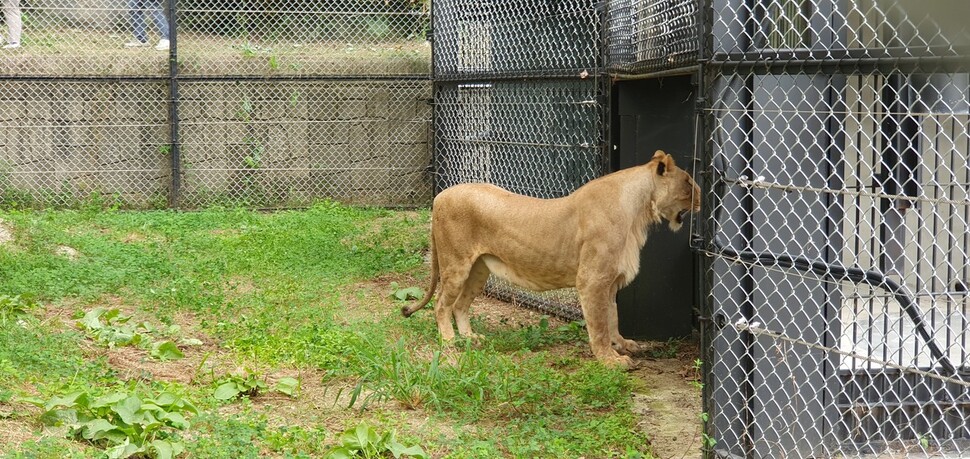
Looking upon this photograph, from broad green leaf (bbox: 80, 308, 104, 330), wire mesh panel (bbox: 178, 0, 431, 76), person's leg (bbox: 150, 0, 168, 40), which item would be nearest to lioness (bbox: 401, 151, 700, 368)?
broad green leaf (bbox: 80, 308, 104, 330)

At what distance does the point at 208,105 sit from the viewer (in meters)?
12.5

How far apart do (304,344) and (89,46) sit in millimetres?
8005

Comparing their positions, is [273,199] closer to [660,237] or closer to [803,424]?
[660,237]

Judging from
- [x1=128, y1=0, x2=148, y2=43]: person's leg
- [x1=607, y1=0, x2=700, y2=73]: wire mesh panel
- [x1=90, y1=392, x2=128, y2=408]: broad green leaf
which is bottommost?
[x1=90, y1=392, x2=128, y2=408]: broad green leaf

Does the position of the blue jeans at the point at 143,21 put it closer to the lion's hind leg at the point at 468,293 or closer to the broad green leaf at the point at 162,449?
the lion's hind leg at the point at 468,293

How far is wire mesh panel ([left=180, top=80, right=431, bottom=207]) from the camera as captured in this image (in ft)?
41.1

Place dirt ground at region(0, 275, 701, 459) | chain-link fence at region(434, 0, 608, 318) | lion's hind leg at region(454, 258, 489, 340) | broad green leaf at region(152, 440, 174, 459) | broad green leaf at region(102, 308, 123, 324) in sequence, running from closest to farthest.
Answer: broad green leaf at region(152, 440, 174, 459) < dirt ground at region(0, 275, 701, 459) < broad green leaf at region(102, 308, 123, 324) < lion's hind leg at region(454, 258, 489, 340) < chain-link fence at region(434, 0, 608, 318)

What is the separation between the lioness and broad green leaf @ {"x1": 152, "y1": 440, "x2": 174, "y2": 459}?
9.11 feet

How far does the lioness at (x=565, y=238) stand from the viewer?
248 inches

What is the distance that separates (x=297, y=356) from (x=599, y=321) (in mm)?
1831

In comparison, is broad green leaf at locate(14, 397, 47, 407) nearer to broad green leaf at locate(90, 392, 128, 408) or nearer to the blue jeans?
broad green leaf at locate(90, 392, 128, 408)

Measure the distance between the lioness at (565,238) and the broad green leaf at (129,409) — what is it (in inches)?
106

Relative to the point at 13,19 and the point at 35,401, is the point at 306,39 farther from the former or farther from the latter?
the point at 35,401

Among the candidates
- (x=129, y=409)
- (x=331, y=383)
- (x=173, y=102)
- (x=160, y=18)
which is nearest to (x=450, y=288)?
(x=331, y=383)
